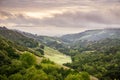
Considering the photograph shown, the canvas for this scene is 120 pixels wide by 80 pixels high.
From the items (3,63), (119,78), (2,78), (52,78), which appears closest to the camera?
(2,78)

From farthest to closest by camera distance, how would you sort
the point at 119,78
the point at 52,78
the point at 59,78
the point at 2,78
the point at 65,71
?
the point at 119,78 < the point at 65,71 < the point at 59,78 < the point at 52,78 < the point at 2,78

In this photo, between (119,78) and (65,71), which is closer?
(65,71)

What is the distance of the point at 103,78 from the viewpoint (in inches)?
7151

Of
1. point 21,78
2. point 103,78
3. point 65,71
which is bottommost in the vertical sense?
point 103,78

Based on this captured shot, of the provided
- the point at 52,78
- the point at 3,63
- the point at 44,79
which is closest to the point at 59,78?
the point at 52,78

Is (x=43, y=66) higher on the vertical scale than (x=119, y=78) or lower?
higher

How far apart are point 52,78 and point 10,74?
57.5ft

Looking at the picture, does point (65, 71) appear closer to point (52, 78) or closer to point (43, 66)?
point (43, 66)

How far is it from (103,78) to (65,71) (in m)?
35.3

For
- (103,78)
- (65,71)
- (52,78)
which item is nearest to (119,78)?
(103,78)

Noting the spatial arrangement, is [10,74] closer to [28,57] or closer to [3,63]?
[3,63]

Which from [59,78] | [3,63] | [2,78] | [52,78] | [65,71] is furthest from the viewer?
[65,71]

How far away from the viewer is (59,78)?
137 metres

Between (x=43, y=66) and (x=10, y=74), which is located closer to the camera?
(x=10, y=74)
